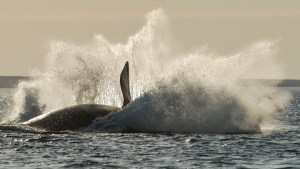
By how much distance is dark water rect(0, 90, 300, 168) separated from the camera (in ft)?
89.4

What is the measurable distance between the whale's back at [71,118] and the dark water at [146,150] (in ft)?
4.18

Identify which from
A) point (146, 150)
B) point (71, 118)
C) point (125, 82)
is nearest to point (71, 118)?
point (71, 118)

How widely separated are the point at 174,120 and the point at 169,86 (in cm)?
196

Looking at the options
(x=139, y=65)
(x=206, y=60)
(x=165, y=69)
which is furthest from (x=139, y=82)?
(x=206, y=60)

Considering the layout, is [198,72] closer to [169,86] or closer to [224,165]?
[169,86]

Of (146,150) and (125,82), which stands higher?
(125,82)

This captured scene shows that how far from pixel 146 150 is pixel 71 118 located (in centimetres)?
843

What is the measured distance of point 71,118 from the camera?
3825 cm

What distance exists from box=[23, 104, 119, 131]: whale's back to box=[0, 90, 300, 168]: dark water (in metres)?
1.27

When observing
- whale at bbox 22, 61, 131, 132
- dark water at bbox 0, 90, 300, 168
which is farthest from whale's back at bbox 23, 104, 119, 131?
dark water at bbox 0, 90, 300, 168

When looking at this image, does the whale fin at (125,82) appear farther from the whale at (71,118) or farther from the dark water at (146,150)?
the dark water at (146,150)

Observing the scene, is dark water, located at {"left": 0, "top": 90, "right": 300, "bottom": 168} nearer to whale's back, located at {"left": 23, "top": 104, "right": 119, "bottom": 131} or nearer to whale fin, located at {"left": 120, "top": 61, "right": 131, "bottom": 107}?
whale's back, located at {"left": 23, "top": 104, "right": 119, "bottom": 131}

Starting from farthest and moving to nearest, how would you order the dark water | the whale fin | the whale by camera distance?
the whale fin < the whale < the dark water

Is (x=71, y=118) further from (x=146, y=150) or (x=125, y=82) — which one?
(x=146, y=150)
